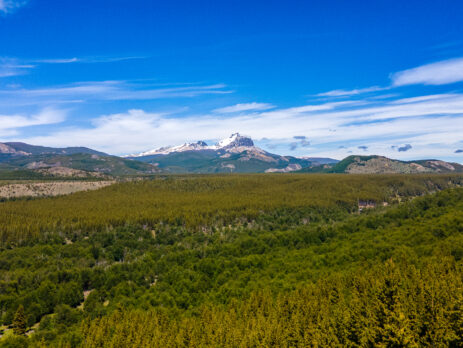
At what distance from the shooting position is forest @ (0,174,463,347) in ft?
140

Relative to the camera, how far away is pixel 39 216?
194 metres

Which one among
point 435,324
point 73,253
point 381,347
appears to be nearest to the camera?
point 381,347

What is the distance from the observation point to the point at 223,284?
3917 inches

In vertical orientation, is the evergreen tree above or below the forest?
below

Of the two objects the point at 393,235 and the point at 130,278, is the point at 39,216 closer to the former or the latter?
the point at 130,278

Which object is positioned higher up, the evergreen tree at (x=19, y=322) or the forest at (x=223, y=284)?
the forest at (x=223, y=284)

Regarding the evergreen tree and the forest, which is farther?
the evergreen tree

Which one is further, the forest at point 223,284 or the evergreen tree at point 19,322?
the evergreen tree at point 19,322

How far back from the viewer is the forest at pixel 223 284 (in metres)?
42.7

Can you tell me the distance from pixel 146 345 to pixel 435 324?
47438 mm

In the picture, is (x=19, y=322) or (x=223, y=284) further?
(x=223, y=284)

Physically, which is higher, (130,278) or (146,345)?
(146,345)

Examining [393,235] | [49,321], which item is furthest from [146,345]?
[393,235]

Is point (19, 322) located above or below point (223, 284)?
below
